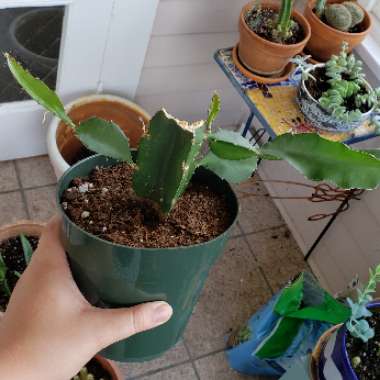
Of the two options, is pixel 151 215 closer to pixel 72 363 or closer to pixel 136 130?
pixel 72 363

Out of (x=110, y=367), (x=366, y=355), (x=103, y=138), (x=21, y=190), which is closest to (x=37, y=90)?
(x=103, y=138)

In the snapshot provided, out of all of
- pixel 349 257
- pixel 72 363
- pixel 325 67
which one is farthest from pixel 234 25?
pixel 72 363

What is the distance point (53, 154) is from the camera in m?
1.41

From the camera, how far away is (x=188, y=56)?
157cm

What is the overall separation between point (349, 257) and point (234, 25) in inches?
27.6

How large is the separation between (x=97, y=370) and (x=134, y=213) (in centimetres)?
60

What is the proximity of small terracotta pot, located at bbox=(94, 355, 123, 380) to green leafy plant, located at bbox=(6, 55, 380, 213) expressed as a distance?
0.61m

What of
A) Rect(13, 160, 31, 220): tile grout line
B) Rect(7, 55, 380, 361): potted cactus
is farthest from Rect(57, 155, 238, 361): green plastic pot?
Rect(13, 160, 31, 220): tile grout line

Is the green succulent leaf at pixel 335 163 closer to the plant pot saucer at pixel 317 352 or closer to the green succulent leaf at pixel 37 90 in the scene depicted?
the green succulent leaf at pixel 37 90

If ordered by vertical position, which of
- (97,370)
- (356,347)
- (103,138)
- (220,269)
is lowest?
(220,269)

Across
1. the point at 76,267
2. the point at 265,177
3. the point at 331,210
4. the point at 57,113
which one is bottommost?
the point at 265,177

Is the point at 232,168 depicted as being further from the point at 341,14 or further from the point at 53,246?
the point at 341,14

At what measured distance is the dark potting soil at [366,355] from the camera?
1.06 metres

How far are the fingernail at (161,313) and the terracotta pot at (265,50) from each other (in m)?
0.73
